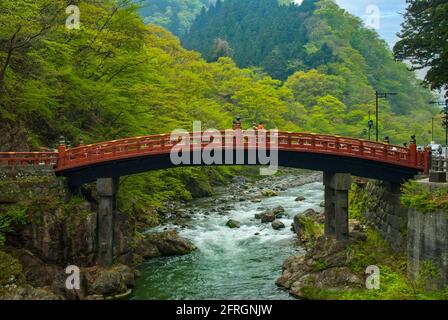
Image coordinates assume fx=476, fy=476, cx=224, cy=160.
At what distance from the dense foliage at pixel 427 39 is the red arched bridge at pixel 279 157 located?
162 inches

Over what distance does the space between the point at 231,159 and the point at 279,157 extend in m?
2.91

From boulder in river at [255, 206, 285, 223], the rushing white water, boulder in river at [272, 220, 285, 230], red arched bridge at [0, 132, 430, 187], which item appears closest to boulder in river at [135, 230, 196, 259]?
the rushing white water

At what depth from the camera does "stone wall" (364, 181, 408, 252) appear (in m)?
25.5

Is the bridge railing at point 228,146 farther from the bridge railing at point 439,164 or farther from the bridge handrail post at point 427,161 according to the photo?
the bridge railing at point 439,164

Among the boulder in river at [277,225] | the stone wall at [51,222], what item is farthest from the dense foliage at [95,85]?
the boulder in river at [277,225]

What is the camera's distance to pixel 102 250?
25.7m

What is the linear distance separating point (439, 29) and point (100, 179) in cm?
1973

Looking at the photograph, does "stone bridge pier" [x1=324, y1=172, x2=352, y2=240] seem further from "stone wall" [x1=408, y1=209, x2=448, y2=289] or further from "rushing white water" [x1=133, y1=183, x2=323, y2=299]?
"stone wall" [x1=408, y1=209, x2=448, y2=289]

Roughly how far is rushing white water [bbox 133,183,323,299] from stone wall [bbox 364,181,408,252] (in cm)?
546

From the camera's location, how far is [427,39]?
2661 centimetres

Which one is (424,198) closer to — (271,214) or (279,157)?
(279,157)

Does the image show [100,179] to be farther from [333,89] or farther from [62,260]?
[333,89]
